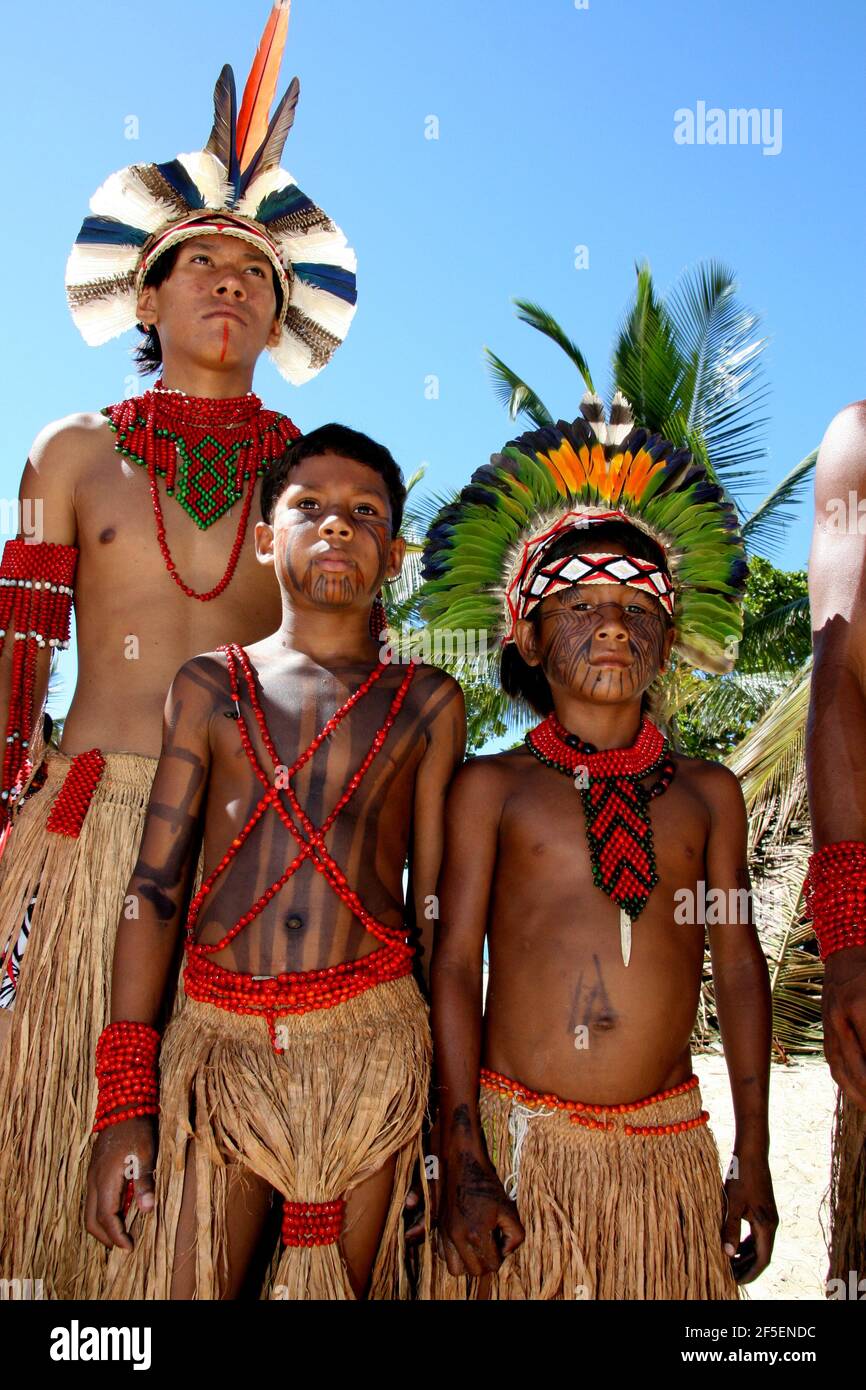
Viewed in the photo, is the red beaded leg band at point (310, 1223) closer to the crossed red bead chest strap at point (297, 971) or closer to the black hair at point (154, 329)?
the crossed red bead chest strap at point (297, 971)

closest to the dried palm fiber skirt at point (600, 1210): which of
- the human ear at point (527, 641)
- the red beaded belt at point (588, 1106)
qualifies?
the red beaded belt at point (588, 1106)

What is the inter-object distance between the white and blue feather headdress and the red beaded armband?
2.06 meters

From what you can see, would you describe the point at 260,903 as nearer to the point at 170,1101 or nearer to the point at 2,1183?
the point at 170,1101

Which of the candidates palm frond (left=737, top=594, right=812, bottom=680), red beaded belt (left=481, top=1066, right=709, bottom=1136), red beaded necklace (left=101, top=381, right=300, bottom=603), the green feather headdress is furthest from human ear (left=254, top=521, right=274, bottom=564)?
palm frond (left=737, top=594, right=812, bottom=680)

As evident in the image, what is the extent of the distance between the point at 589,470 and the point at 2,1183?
2.14m

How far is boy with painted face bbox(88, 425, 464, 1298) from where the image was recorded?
222 centimetres

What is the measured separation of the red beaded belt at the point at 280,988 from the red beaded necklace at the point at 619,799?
537 mm

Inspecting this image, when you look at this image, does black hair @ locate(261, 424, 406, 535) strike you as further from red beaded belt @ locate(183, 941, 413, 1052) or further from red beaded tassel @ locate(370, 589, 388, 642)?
red beaded belt @ locate(183, 941, 413, 1052)

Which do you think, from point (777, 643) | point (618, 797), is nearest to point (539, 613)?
point (618, 797)

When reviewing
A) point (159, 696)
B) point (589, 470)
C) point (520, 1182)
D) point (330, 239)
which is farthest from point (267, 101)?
point (520, 1182)

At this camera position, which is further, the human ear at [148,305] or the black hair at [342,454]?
the human ear at [148,305]

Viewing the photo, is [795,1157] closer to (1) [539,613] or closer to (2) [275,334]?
(1) [539,613]

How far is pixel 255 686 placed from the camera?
8.32 feet

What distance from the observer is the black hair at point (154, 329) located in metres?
3.20
